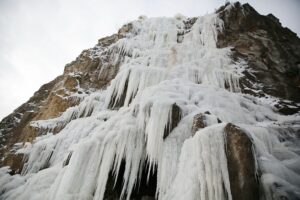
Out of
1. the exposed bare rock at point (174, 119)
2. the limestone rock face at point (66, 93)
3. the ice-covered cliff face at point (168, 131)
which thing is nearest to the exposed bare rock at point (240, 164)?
A: the ice-covered cliff face at point (168, 131)

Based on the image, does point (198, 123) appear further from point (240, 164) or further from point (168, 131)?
point (240, 164)

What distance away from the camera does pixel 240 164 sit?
13.9ft

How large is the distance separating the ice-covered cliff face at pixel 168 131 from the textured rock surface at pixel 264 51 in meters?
0.13

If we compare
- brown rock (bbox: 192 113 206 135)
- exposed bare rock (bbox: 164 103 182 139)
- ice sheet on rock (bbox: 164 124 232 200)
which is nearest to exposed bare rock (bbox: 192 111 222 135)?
brown rock (bbox: 192 113 206 135)

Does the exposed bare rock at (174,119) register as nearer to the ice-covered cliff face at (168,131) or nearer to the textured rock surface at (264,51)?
the ice-covered cliff face at (168,131)

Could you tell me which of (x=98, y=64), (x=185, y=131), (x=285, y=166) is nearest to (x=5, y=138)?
(x=98, y=64)

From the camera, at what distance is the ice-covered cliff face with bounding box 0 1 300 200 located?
431 centimetres

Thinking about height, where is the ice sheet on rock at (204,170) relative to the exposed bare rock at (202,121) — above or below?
below

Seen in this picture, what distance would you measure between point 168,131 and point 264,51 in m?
6.99

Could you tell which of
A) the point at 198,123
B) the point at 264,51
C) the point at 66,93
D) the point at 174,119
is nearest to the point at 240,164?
the point at 198,123

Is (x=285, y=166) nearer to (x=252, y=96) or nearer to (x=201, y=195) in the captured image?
(x=201, y=195)

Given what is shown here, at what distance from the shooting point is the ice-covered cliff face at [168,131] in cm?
431

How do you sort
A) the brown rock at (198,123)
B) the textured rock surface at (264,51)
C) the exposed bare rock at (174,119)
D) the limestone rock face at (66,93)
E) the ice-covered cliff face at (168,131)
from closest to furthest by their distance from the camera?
the ice-covered cliff face at (168,131) < the brown rock at (198,123) < the exposed bare rock at (174,119) < the textured rock surface at (264,51) < the limestone rock face at (66,93)

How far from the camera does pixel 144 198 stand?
264 inches
